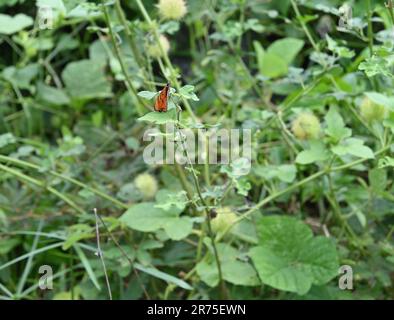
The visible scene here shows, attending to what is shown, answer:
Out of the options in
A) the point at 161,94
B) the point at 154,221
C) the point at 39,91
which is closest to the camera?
the point at 161,94

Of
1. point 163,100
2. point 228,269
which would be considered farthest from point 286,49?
point 163,100

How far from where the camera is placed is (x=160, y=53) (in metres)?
1.50

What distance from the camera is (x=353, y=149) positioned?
1.26m

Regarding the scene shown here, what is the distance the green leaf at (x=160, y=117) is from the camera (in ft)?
3.23

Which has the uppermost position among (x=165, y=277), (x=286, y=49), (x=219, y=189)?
(x=286, y=49)

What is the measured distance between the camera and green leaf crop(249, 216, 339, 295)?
133 centimetres

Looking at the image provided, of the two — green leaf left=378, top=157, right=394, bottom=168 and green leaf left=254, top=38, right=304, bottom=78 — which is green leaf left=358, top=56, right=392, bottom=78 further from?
green leaf left=254, top=38, right=304, bottom=78

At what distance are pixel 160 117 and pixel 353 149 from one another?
1.37ft

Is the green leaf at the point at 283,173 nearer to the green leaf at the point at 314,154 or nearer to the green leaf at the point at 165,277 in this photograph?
the green leaf at the point at 314,154

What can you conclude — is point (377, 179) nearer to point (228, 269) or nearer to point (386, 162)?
point (386, 162)

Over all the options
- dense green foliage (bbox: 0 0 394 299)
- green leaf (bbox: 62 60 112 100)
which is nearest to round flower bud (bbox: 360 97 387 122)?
dense green foliage (bbox: 0 0 394 299)
